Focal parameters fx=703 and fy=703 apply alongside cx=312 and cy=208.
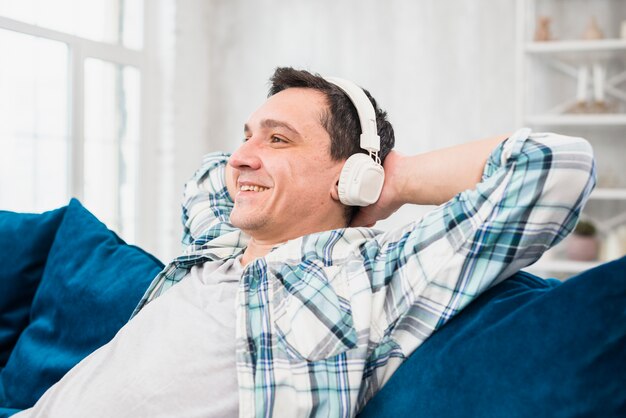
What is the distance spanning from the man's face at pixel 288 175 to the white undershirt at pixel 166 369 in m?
0.18

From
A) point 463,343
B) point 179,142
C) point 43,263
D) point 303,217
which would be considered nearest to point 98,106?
point 179,142

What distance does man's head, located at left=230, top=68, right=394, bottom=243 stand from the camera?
141 centimetres

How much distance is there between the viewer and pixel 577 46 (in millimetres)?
3299

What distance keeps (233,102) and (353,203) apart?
3112 millimetres

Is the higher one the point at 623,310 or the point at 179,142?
the point at 179,142

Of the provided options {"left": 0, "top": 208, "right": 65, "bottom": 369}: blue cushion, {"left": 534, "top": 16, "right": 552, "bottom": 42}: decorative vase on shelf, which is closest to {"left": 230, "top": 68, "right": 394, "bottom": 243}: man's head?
{"left": 0, "top": 208, "right": 65, "bottom": 369}: blue cushion

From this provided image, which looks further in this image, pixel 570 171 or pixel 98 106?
pixel 98 106

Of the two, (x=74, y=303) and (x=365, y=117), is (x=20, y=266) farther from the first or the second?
(x=365, y=117)

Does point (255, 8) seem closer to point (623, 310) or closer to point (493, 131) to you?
point (493, 131)

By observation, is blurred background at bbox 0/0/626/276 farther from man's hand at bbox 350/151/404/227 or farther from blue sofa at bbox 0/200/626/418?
man's hand at bbox 350/151/404/227

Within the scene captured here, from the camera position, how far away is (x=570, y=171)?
39.5 inches

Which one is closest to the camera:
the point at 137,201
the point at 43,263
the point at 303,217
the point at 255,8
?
the point at 303,217

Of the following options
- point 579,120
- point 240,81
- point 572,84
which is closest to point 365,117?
point 579,120

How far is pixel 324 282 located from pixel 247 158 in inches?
15.1
